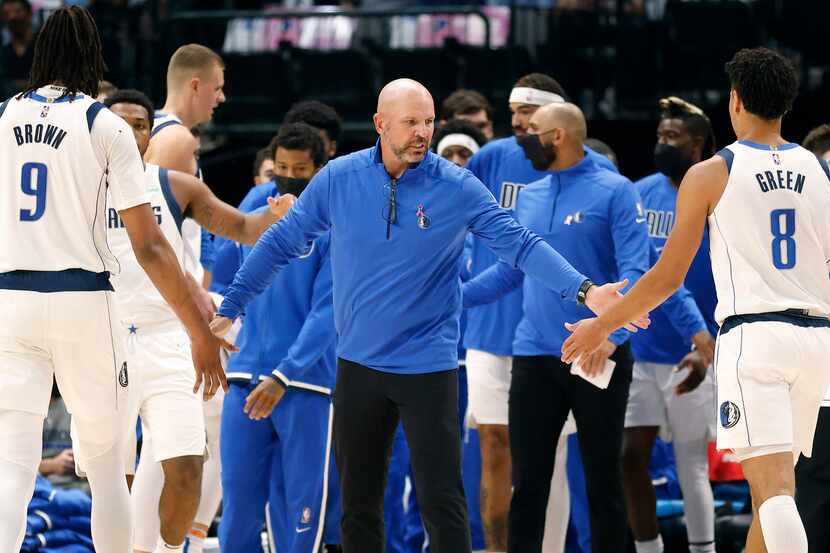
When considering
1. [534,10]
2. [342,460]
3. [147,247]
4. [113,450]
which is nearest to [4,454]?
[113,450]

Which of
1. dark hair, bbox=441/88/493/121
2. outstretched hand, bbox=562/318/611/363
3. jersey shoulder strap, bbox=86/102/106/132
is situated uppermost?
dark hair, bbox=441/88/493/121

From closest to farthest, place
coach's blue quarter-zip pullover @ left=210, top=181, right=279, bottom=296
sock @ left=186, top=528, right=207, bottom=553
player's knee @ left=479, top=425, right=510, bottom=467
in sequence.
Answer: coach's blue quarter-zip pullover @ left=210, top=181, right=279, bottom=296
sock @ left=186, top=528, right=207, bottom=553
player's knee @ left=479, top=425, right=510, bottom=467

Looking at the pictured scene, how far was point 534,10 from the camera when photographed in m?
10.7

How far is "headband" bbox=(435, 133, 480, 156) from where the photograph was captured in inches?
325

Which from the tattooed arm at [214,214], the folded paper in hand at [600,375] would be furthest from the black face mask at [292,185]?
the folded paper in hand at [600,375]

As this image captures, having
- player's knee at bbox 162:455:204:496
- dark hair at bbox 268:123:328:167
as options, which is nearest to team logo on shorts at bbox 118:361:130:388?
player's knee at bbox 162:455:204:496

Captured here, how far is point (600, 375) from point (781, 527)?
55.2 inches

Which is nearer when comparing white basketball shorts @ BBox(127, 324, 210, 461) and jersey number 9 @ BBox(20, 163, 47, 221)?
jersey number 9 @ BBox(20, 163, 47, 221)

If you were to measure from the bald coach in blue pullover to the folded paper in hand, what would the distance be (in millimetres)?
51

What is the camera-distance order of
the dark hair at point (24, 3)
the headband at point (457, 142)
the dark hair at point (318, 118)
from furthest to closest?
the dark hair at point (24, 3), the headband at point (457, 142), the dark hair at point (318, 118)

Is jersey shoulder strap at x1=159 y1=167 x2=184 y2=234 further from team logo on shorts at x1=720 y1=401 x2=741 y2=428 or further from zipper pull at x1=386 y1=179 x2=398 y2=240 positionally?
team logo on shorts at x1=720 y1=401 x2=741 y2=428

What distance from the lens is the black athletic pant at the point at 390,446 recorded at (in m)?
5.64

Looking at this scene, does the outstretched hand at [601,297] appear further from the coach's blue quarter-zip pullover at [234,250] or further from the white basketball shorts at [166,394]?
the coach's blue quarter-zip pullover at [234,250]

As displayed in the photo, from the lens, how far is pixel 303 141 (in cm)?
696
